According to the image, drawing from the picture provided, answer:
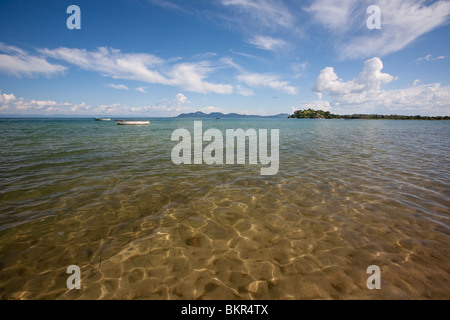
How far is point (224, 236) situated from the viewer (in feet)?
18.3

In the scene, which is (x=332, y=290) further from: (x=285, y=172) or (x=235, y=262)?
(x=285, y=172)

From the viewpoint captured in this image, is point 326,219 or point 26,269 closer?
point 26,269

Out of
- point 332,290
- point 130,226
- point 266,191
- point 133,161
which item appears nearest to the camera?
point 332,290

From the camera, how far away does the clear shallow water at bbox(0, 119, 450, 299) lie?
3.96 meters

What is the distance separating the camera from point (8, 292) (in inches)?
151

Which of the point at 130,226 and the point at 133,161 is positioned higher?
the point at 133,161

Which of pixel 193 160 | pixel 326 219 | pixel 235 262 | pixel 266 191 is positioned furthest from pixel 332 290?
pixel 193 160

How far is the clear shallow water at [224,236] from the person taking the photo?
3.96 metres

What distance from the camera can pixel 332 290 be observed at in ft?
12.5

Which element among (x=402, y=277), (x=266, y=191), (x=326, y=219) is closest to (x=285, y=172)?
(x=266, y=191)

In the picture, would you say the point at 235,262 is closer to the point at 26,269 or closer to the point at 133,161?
the point at 26,269
